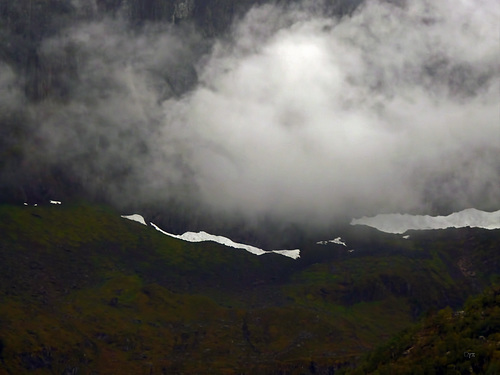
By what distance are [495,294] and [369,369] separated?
1287 inches

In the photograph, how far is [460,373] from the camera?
134750 millimetres

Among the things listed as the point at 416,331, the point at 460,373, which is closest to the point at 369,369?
the point at 416,331

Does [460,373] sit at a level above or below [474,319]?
below

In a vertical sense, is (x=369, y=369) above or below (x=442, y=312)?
below

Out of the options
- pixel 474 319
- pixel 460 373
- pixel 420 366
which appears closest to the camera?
pixel 460 373

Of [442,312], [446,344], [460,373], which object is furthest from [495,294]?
[460,373]

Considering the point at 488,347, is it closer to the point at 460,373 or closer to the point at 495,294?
the point at 460,373

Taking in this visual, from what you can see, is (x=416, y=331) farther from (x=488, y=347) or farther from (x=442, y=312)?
(x=488, y=347)

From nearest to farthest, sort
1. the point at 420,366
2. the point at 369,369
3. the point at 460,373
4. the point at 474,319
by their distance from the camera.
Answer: the point at 460,373, the point at 420,366, the point at 474,319, the point at 369,369

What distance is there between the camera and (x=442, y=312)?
182 m

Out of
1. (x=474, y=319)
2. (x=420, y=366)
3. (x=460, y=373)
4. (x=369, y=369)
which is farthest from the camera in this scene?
(x=369, y=369)

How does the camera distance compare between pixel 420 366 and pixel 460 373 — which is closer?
pixel 460 373

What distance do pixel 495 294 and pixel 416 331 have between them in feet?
65.6

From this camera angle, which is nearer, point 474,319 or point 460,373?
point 460,373
